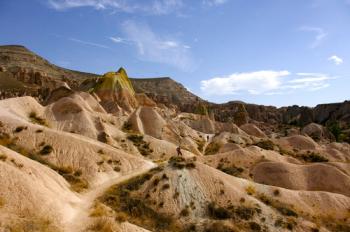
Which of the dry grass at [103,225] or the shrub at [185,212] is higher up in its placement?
the dry grass at [103,225]

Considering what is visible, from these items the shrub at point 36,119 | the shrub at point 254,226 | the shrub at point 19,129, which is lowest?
the shrub at point 254,226

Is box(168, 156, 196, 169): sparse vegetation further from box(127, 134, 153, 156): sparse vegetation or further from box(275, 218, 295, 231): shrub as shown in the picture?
box(127, 134, 153, 156): sparse vegetation

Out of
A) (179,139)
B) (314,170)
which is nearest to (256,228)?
(314,170)

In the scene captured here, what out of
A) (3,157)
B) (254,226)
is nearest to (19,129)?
(3,157)

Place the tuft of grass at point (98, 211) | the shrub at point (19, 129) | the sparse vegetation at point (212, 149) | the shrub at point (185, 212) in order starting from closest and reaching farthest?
1. the tuft of grass at point (98, 211)
2. the shrub at point (185, 212)
3. the shrub at point (19, 129)
4. the sparse vegetation at point (212, 149)

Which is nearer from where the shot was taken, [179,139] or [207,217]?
[207,217]

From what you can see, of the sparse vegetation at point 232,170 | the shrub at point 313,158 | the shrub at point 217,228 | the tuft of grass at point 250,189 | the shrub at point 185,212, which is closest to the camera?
the shrub at point 217,228

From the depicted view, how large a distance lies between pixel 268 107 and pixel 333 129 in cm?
7979

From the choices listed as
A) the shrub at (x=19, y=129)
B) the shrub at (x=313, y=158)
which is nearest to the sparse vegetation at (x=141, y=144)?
the shrub at (x=19, y=129)

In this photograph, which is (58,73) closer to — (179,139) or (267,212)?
(179,139)

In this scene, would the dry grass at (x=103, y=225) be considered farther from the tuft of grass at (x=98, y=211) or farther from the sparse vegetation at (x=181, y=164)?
the sparse vegetation at (x=181, y=164)

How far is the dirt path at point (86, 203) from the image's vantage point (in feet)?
55.3

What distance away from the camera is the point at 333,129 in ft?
383

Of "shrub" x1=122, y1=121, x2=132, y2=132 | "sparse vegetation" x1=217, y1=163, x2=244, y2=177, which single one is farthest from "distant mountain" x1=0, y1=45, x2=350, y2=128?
"sparse vegetation" x1=217, y1=163, x2=244, y2=177
